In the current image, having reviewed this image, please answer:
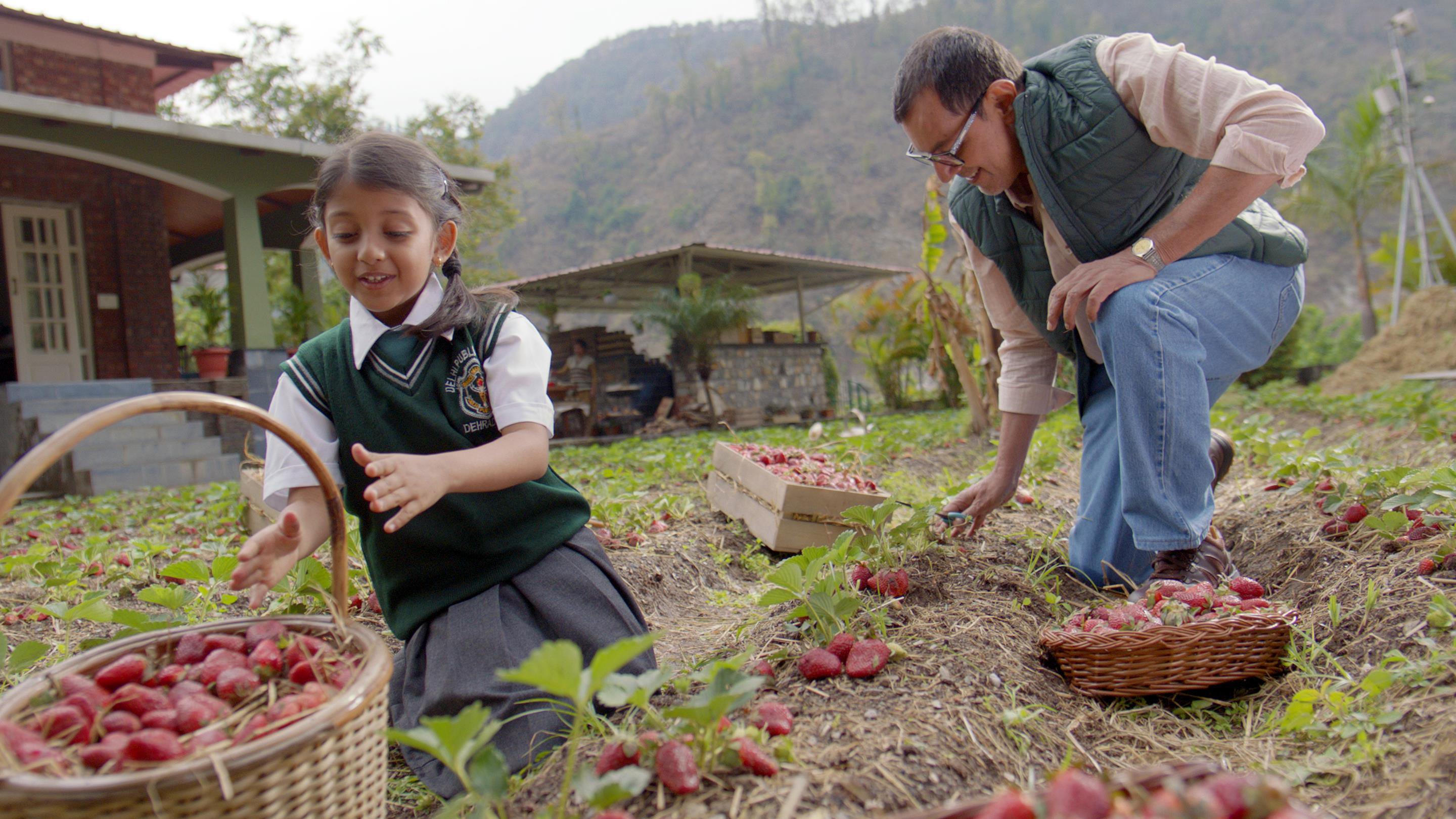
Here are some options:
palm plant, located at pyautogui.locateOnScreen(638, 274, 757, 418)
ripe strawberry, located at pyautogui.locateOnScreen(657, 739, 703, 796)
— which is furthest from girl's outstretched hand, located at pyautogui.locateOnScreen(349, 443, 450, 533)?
palm plant, located at pyautogui.locateOnScreen(638, 274, 757, 418)

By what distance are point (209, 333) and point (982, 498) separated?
10631 millimetres

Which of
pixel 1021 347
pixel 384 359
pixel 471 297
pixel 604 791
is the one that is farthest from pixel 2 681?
pixel 1021 347

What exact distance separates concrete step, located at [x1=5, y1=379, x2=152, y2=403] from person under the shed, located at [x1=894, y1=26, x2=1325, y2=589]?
758 cm

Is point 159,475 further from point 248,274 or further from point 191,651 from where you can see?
point 191,651

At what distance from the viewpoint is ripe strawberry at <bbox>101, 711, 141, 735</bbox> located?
3.53 ft

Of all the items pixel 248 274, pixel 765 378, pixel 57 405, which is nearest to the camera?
pixel 57 405

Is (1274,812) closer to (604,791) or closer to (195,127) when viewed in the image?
(604,791)

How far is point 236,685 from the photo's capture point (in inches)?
46.1

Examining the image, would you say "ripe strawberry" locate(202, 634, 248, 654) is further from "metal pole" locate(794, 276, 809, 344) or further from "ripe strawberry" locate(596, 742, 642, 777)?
"metal pole" locate(794, 276, 809, 344)

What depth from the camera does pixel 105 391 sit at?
782 cm

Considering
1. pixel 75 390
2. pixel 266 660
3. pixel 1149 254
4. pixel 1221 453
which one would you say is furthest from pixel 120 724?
pixel 75 390

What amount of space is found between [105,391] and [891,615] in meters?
8.55

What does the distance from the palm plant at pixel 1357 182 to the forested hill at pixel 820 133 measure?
828 inches

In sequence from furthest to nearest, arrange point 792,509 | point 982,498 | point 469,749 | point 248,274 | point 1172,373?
point 248,274, point 792,509, point 982,498, point 1172,373, point 469,749
